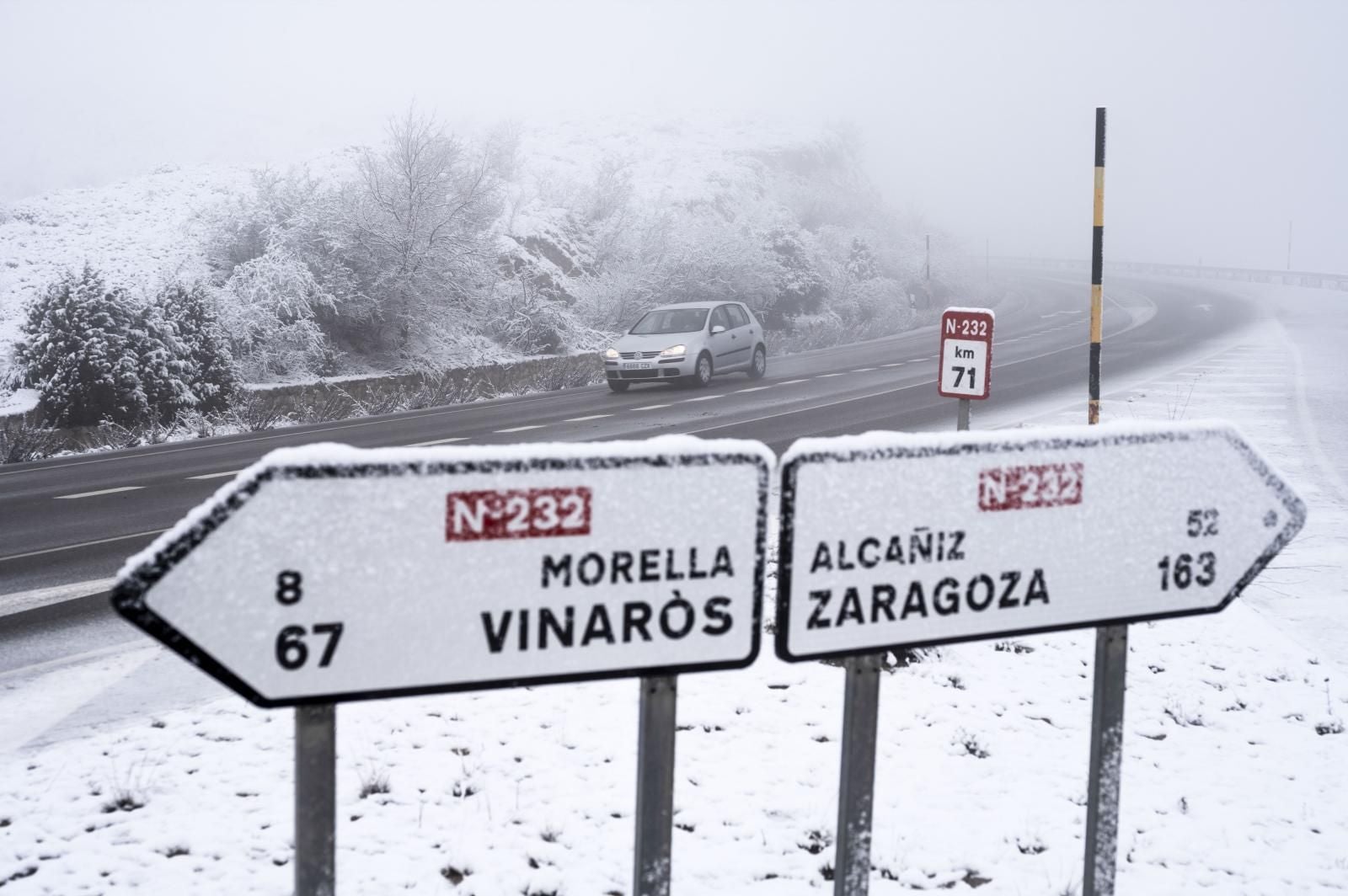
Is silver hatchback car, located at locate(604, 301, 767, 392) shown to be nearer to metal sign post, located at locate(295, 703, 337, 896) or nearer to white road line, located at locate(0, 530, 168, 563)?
white road line, located at locate(0, 530, 168, 563)

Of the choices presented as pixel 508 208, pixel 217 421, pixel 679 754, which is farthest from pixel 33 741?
pixel 508 208

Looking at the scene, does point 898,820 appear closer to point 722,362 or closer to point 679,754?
point 679,754

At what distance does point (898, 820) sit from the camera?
13.4 ft

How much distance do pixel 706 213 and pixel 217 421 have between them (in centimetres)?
4020

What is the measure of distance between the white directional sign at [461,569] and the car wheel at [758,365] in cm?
2003

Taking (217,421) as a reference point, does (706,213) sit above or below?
above

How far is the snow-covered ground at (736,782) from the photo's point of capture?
3.68m

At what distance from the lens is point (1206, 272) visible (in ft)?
237

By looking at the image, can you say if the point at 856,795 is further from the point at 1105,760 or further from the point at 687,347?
the point at 687,347

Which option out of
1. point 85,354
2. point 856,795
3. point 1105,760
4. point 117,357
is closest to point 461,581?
point 856,795

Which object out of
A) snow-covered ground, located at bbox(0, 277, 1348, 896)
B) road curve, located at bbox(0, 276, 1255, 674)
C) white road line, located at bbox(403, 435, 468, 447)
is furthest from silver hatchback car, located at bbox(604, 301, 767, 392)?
snow-covered ground, located at bbox(0, 277, 1348, 896)

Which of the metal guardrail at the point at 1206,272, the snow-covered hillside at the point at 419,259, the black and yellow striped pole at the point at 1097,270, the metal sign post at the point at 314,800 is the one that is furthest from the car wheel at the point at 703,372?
the metal guardrail at the point at 1206,272

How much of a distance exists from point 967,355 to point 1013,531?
20.2 feet

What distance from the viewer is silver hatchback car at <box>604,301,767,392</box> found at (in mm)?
19938
